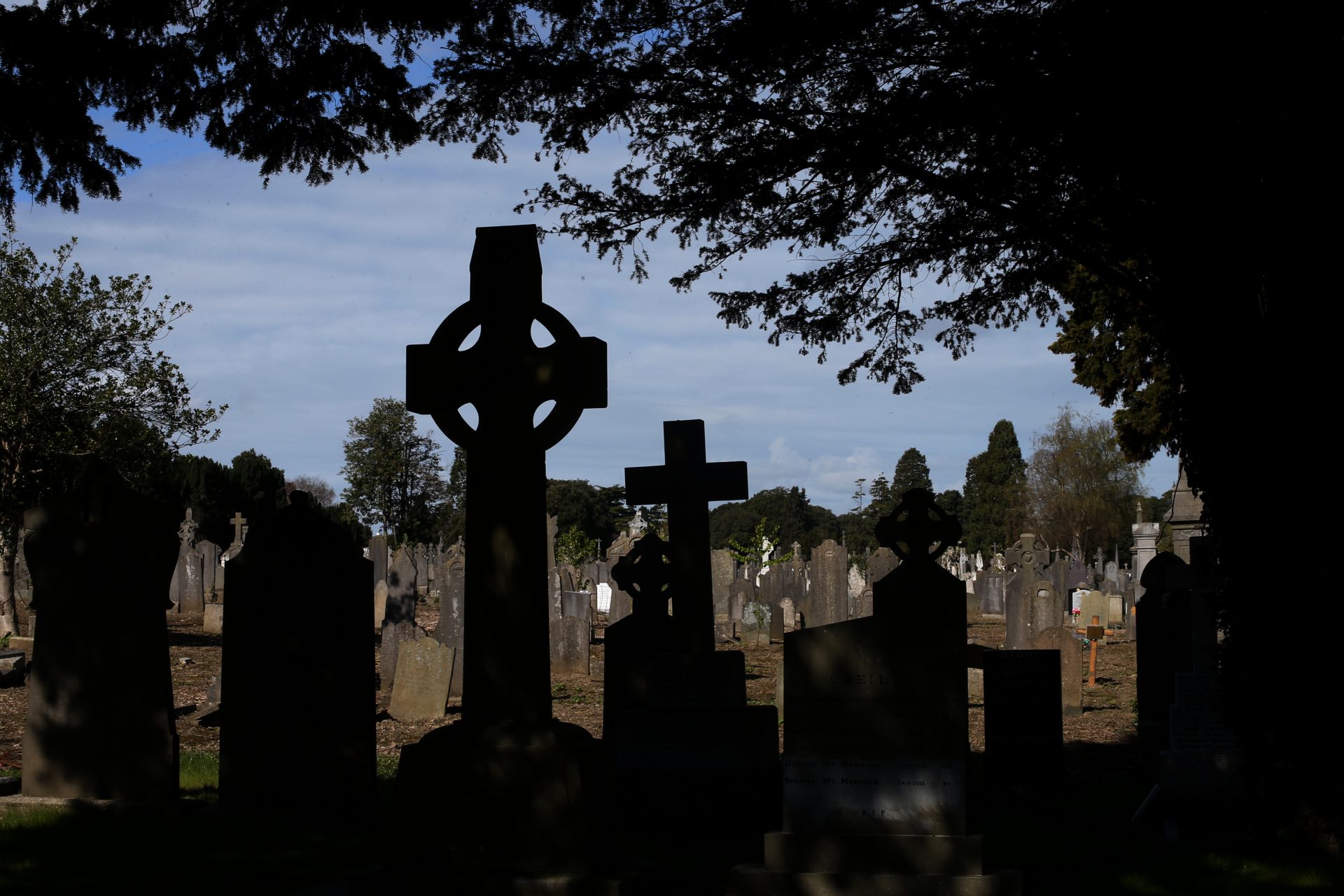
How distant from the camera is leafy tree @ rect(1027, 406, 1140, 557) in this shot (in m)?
72.9

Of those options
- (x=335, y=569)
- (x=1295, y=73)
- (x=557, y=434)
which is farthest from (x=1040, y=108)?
(x=335, y=569)

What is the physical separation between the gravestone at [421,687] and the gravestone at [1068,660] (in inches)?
232

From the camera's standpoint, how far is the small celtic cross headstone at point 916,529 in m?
8.09

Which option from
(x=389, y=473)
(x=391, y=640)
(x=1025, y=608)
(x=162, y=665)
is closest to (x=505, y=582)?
(x=162, y=665)

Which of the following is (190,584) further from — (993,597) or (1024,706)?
(1024,706)

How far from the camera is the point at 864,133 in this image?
841cm

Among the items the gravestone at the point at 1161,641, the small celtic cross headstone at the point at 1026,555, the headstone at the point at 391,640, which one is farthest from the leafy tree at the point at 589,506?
the gravestone at the point at 1161,641

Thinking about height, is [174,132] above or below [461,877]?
above

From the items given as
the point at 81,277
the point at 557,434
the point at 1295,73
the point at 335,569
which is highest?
the point at 81,277

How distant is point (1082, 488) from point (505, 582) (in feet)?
240

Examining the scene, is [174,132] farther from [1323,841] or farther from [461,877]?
[1323,841]

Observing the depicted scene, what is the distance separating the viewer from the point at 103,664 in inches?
276

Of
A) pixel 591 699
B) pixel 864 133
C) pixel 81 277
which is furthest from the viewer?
pixel 81 277

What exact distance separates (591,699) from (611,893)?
31.9 feet
